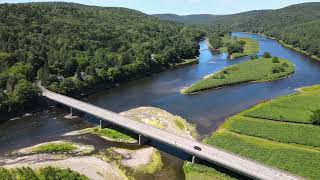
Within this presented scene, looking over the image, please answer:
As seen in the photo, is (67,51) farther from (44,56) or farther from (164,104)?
(164,104)

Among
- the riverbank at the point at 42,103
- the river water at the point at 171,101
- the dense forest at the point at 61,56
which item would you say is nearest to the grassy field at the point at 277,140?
the river water at the point at 171,101

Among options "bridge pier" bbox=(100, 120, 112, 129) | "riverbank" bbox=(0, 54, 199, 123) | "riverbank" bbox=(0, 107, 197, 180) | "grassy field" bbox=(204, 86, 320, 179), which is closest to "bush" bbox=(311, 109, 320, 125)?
"grassy field" bbox=(204, 86, 320, 179)

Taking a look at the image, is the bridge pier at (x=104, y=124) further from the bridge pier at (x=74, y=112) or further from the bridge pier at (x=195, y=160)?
the bridge pier at (x=195, y=160)

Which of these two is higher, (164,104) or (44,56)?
(44,56)

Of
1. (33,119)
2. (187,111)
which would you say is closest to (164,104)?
(187,111)

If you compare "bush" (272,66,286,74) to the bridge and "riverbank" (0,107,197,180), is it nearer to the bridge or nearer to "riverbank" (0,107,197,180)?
"riverbank" (0,107,197,180)
